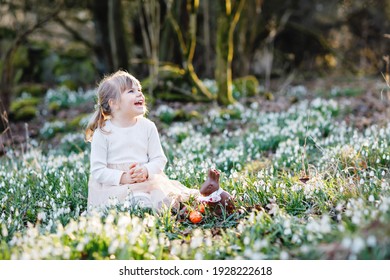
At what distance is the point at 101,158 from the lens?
430cm

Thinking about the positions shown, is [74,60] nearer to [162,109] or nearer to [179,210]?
[162,109]

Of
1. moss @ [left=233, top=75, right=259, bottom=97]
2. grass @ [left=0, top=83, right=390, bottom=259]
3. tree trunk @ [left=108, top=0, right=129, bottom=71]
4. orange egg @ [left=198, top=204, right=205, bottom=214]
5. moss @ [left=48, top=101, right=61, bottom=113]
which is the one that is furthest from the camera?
tree trunk @ [left=108, top=0, right=129, bottom=71]

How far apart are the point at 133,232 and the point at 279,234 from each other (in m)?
0.99

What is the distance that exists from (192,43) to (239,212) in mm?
5781

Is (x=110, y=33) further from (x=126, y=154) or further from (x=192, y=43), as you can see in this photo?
(x=126, y=154)

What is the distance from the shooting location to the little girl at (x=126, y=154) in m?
4.21

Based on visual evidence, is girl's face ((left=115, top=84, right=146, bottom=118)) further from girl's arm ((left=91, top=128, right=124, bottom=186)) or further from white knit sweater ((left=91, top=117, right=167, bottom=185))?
girl's arm ((left=91, top=128, right=124, bottom=186))

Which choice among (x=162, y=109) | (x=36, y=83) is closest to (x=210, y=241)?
(x=162, y=109)

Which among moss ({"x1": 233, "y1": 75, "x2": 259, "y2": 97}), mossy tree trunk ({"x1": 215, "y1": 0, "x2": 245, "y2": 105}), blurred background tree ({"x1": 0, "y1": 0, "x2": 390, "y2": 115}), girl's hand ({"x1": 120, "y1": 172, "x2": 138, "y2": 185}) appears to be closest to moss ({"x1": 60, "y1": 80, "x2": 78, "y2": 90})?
blurred background tree ({"x1": 0, "y1": 0, "x2": 390, "y2": 115})

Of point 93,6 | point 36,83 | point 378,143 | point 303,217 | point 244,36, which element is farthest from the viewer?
point 36,83

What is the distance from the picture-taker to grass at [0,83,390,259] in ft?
9.71

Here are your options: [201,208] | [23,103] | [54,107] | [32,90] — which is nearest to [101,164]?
[201,208]

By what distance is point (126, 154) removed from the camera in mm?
4387

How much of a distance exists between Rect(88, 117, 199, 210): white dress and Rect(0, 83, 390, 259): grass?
0.18 m
